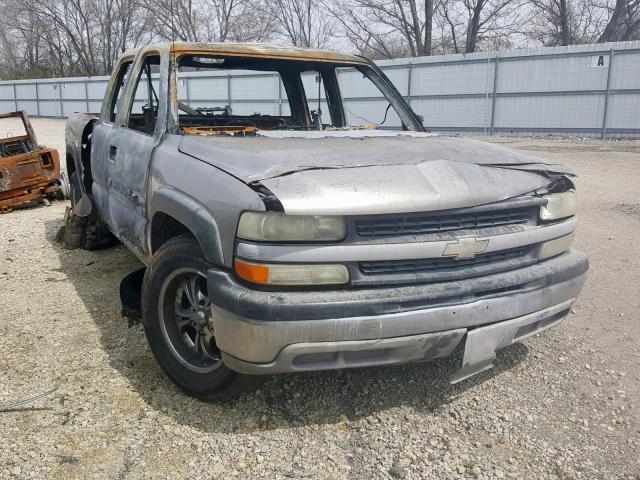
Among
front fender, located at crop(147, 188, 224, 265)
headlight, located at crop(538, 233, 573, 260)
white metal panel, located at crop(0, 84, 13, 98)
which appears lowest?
headlight, located at crop(538, 233, 573, 260)

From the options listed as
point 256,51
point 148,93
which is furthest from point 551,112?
point 148,93

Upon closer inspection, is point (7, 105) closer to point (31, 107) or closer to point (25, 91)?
point (25, 91)

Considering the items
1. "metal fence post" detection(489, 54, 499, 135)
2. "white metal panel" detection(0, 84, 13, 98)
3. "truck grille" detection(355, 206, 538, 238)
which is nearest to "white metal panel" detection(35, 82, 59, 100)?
"white metal panel" detection(0, 84, 13, 98)

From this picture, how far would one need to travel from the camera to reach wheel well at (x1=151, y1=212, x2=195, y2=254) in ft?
10.1

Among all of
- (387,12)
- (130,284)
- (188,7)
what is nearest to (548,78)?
(130,284)

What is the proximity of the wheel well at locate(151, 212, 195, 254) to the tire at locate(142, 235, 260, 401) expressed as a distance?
0.27 m

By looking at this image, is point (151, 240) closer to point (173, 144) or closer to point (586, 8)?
point (173, 144)

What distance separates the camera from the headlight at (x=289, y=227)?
225 centimetres

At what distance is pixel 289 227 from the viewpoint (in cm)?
226

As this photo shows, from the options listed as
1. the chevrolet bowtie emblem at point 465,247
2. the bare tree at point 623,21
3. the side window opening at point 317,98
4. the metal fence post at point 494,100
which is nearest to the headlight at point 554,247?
the chevrolet bowtie emblem at point 465,247

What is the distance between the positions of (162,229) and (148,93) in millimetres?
1375

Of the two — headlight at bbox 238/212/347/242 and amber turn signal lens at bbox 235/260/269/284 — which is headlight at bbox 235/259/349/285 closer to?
amber turn signal lens at bbox 235/260/269/284

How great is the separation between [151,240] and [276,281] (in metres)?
1.21

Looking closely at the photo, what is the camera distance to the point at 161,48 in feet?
12.4
